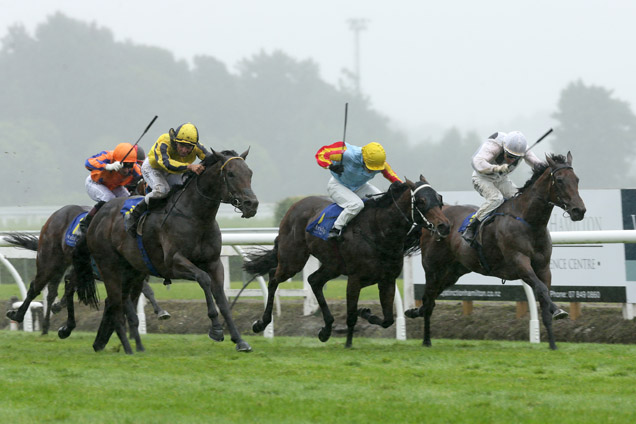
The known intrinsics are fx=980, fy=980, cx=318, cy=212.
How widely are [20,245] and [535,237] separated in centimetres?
500

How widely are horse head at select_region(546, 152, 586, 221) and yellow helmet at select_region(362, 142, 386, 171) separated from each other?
4.05 feet

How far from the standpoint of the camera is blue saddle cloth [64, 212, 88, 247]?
8102 mm

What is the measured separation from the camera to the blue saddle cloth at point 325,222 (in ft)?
25.1

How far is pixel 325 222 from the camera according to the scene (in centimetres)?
770

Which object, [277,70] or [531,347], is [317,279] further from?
[277,70]

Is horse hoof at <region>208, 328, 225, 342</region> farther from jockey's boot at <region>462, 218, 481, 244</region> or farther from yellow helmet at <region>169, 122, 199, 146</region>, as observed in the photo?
jockey's boot at <region>462, 218, 481, 244</region>

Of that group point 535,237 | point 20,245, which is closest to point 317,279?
point 535,237

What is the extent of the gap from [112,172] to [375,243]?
8.01ft

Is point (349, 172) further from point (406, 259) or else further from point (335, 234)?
point (406, 259)

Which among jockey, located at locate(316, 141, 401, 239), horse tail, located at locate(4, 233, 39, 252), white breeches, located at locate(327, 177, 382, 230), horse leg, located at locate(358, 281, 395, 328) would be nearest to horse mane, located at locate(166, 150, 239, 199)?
jockey, located at locate(316, 141, 401, 239)

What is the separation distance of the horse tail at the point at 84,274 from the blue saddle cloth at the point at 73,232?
206 millimetres

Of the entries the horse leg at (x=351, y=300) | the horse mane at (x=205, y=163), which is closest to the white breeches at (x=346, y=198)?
the horse leg at (x=351, y=300)

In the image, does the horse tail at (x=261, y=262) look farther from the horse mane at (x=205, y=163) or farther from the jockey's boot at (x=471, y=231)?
the jockey's boot at (x=471, y=231)

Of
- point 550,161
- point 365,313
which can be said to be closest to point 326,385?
point 365,313
